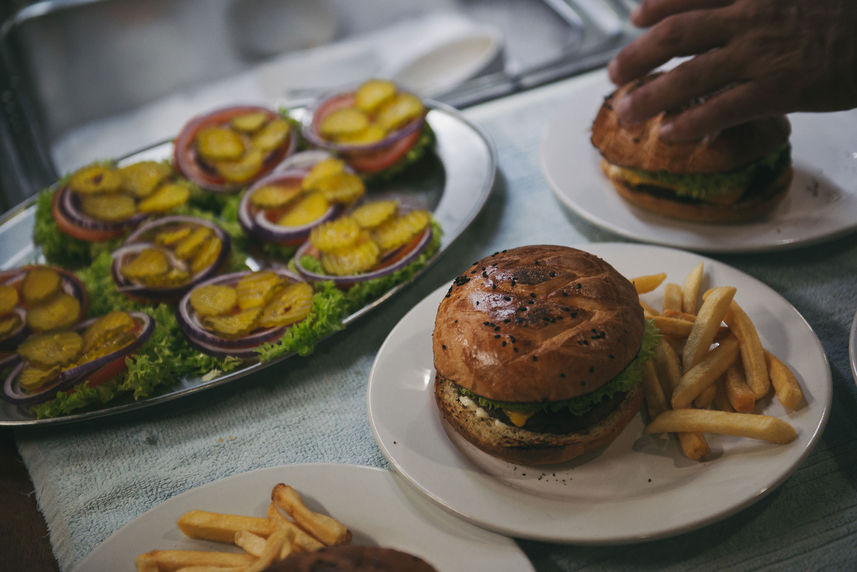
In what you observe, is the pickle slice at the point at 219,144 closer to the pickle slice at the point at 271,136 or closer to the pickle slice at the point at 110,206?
the pickle slice at the point at 271,136

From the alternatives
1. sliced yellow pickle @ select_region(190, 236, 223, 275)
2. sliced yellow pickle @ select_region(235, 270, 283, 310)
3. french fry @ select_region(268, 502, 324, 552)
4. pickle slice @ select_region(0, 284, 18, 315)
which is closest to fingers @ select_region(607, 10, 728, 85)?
sliced yellow pickle @ select_region(235, 270, 283, 310)

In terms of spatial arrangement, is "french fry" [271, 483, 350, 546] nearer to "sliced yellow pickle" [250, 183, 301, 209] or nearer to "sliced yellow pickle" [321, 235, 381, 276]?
"sliced yellow pickle" [321, 235, 381, 276]

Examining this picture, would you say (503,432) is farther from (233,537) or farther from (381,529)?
(233,537)

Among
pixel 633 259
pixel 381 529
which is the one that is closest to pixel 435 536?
pixel 381 529

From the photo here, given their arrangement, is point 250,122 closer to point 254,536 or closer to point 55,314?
point 55,314

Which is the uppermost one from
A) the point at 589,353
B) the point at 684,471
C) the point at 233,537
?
the point at 589,353

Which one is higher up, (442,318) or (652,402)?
(442,318)

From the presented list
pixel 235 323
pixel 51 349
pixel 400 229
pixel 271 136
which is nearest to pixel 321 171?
pixel 271 136

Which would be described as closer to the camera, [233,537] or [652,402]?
[233,537]
